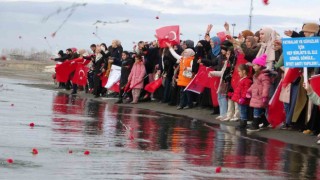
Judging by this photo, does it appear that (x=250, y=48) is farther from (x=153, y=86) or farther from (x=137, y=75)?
(x=137, y=75)

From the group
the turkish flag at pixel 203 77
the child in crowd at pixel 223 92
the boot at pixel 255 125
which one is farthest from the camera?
the turkish flag at pixel 203 77

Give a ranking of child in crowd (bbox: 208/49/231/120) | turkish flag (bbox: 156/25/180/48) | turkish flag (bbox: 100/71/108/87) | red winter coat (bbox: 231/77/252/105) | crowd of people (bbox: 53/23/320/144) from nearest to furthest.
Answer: crowd of people (bbox: 53/23/320/144) < red winter coat (bbox: 231/77/252/105) < child in crowd (bbox: 208/49/231/120) < turkish flag (bbox: 156/25/180/48) < turkish flag (bbox: 100/71/108/87)

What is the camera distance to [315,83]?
16078 millimetres

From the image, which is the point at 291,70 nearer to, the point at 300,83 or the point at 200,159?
the point at 300,83

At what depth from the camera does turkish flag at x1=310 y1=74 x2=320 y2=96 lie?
16.0 meters

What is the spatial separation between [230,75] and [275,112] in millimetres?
2543

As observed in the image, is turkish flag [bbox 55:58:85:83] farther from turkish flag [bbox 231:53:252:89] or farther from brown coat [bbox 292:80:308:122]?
brown coat [bbox 292:80:308:122]

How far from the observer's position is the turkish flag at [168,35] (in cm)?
2534

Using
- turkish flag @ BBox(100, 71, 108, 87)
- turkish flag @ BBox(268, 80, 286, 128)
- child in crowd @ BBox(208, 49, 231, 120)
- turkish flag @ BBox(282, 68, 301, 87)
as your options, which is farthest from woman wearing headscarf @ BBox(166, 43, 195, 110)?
turkish flag @ BBox(100, 71, 108, 87)

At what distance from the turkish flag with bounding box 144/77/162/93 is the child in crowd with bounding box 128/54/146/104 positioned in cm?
35

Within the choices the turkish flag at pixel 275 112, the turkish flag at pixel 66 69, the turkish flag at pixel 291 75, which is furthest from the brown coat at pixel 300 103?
the turkish flag at pixel 66 69

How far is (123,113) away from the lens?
22.0m

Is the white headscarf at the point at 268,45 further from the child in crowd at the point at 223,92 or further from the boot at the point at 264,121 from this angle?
the child in crowd at the point at 223,92

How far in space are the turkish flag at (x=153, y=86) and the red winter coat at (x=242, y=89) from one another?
722 cm
